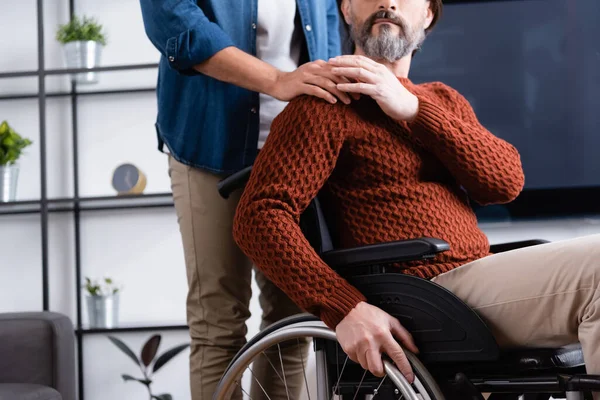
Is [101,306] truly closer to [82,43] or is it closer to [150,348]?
[150,348]

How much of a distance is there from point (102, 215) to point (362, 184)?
204 cm

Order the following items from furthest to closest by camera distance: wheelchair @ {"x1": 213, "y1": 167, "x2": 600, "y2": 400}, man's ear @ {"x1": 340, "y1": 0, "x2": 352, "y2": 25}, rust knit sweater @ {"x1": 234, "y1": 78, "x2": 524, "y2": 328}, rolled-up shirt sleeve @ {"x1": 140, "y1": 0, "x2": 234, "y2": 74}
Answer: man's ear @ {"x1": 340, "y1": 0, "x2": 352, "y2": 25}
rolled-up shirt sleeve @ {"x1": 140, "y1": 0, "x2": 234, "y2": 74}
rust knit sweater @ {"x1": 234, "y1": 78, "x2": 524, "y2": 328}
wheelchair @ {"x1": 213, "y1": 167, "x2": 600, "y2": 400}

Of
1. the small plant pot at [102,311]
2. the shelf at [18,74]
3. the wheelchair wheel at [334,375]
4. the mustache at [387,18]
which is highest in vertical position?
the shelf at [18,74]

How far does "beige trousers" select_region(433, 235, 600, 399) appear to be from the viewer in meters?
Result: 1.08

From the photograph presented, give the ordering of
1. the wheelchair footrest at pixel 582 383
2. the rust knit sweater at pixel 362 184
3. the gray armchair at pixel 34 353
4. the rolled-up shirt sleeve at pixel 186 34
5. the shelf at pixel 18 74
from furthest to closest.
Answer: the shelf at pixel 18 74, the gray armchair at pixel 34 353, the rolled-up shirt sleeve at pixel 186 34, the rust knit sweater at pixel 362 184, the wheelchair footrest at pixel 582 383

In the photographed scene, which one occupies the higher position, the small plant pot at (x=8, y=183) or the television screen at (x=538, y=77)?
the television screen at (x=538, y=77)

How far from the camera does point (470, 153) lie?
1.40 metres

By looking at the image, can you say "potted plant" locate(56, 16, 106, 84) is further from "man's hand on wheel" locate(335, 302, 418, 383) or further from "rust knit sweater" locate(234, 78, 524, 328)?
"man's hand on wheel" locate(335, 302, 418, 383)

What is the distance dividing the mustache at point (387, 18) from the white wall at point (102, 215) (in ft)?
5.67

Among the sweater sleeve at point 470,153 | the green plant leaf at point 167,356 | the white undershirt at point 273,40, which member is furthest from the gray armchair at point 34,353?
the sweater sleeve at point 470,153

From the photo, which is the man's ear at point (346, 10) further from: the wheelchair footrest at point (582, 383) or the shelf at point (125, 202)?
the shelf at point (125, 202)

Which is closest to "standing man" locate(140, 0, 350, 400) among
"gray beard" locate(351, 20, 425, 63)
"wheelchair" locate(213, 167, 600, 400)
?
"gray beard" locate(351, 20, 425, 63)

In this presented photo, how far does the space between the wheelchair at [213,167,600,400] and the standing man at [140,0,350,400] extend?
0.36 m

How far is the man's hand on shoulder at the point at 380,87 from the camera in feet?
4.43
